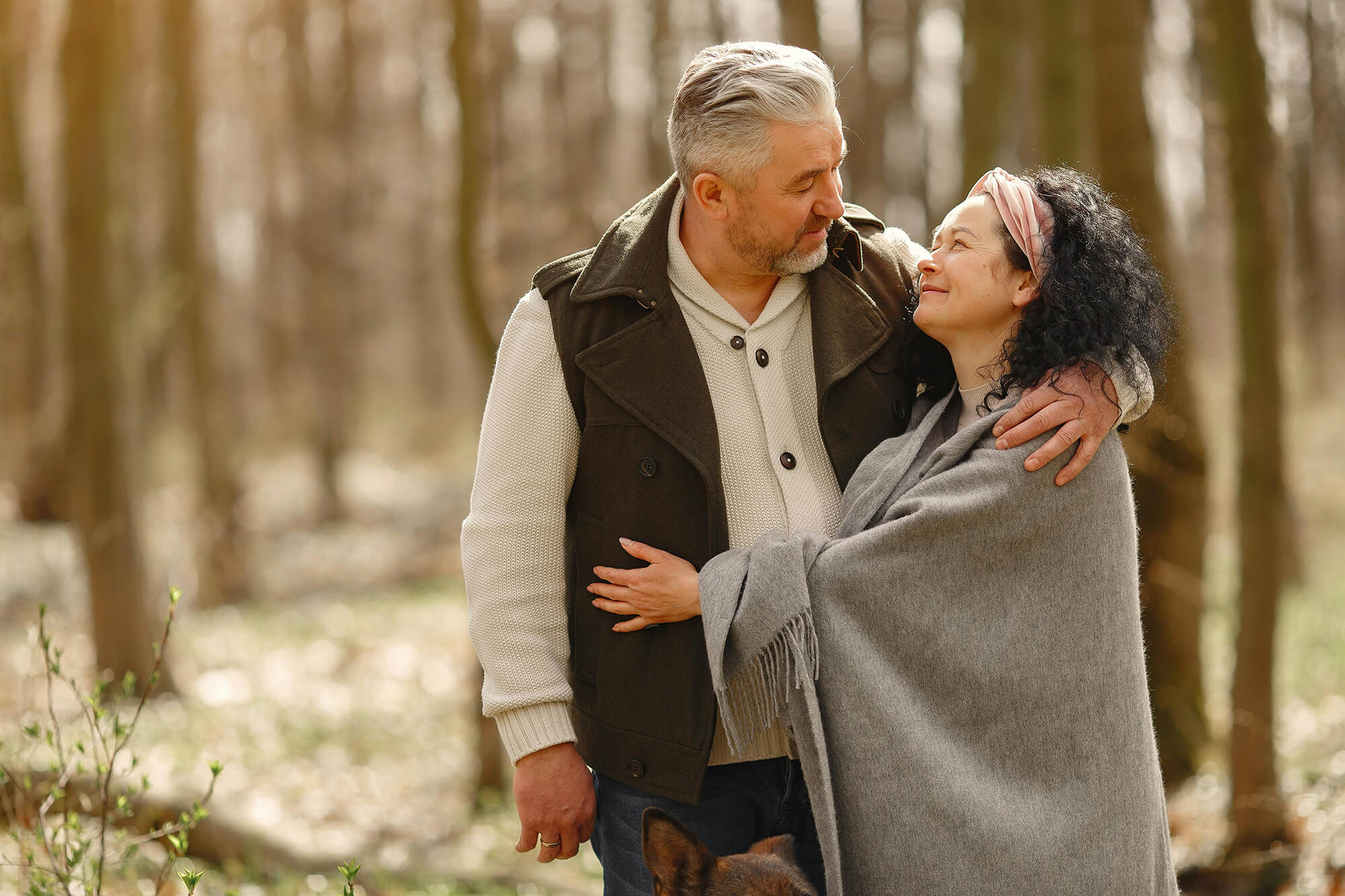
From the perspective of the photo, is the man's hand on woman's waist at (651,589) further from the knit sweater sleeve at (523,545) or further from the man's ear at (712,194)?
the man's ear at (712,194)

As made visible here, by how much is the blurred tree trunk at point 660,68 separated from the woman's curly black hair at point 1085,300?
1376 centimetres

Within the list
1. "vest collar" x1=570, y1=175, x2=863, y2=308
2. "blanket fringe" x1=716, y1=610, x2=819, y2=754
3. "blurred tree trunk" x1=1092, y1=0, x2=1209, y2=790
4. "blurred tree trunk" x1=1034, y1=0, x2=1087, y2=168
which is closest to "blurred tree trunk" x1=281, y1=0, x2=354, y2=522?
"blurred tree trunk" x1=1092, y1=0, x2=1209, y2=790

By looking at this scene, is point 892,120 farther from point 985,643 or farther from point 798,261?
point 985,643

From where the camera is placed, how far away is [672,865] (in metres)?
2.43

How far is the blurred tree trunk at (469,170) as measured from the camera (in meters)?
6.63

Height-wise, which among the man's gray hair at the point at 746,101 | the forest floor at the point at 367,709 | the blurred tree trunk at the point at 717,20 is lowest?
the forest floor at the point at 367,709

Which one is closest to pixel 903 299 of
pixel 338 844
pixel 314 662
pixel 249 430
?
pixel 338 844

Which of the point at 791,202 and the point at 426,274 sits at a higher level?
the point at 791,202

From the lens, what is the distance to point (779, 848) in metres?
2.60

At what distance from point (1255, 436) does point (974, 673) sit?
345 centimetres

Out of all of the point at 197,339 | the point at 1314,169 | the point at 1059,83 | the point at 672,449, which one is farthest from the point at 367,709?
the point at 1314,169

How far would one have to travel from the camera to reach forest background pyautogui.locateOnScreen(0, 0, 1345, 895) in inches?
205

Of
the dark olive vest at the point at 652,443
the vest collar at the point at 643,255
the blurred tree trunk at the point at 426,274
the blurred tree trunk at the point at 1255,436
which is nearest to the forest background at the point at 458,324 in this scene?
the blurred tree trunk at the point at 1255,436

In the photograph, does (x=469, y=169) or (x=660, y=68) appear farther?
(x=660, y=68)
